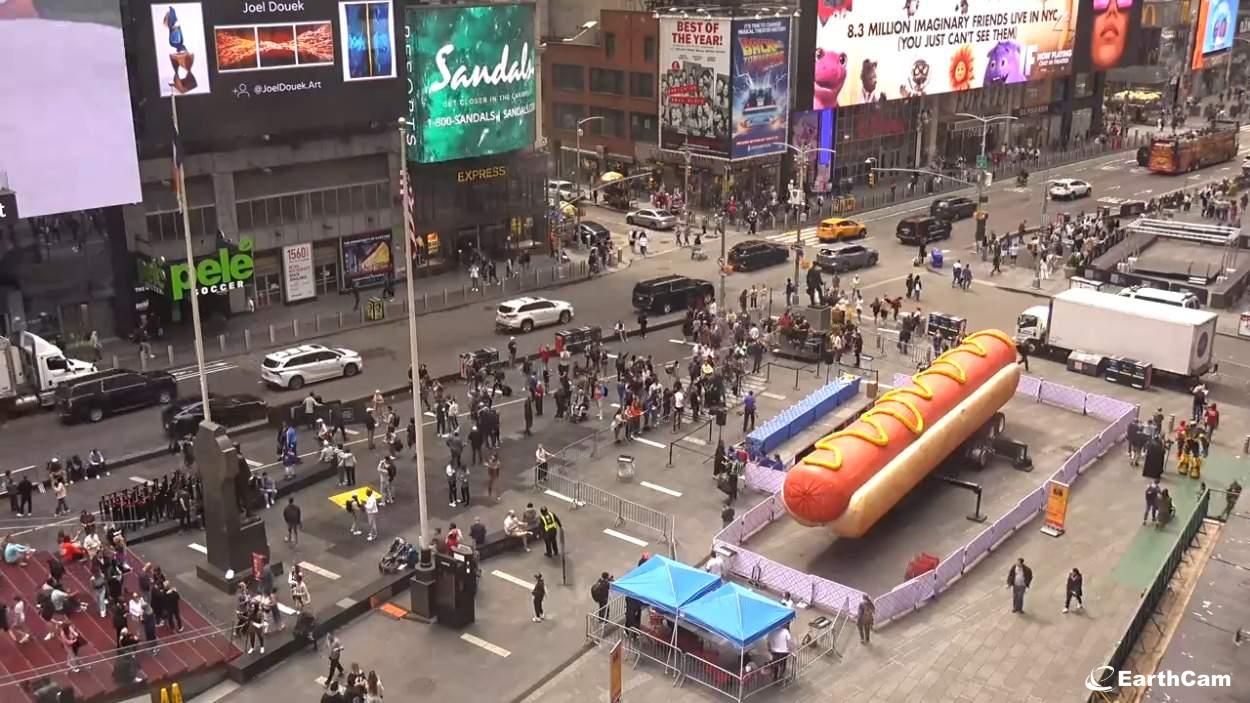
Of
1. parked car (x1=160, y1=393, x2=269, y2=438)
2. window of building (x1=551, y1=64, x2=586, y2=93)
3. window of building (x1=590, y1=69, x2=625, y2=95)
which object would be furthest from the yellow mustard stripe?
window of building (x1=551, y1=64, x2=586, y2=93)

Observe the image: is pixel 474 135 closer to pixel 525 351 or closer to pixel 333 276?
pixel 333 276

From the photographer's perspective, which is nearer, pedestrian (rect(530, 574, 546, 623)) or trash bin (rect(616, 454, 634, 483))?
pedestrian (rect(530, 574, 546, 623))

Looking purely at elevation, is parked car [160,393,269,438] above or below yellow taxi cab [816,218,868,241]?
below

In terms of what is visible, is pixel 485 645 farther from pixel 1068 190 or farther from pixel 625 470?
pixel 1068 190

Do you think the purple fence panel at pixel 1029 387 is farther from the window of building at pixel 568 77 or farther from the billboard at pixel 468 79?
the window of building at pixel 568 77

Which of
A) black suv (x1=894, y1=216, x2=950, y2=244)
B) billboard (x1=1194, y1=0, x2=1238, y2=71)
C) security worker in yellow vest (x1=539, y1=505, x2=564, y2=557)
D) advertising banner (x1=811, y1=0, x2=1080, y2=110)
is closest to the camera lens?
security worker in yellow vest (x1=539, y1=505, x2=564, y2=557)

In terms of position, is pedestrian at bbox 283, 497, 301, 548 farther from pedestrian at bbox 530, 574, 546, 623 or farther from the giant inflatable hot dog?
the giant inflatable hot dog
